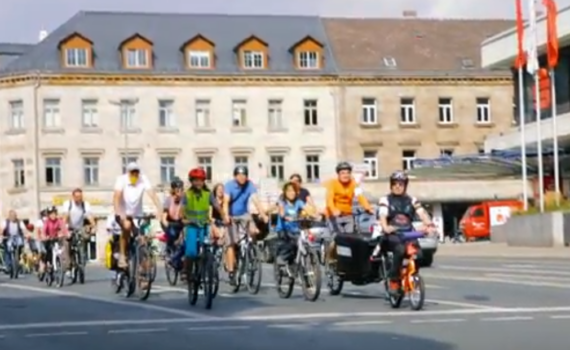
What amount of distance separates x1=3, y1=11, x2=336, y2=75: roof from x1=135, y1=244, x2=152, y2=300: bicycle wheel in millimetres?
55750

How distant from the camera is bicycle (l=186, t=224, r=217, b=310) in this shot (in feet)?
57.8

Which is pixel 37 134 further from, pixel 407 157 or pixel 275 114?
pixel 407 157

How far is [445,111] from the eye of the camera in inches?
3066

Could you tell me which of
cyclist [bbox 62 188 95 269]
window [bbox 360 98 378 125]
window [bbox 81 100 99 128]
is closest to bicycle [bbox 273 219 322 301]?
cyclist [bbox 62 188 95 269]

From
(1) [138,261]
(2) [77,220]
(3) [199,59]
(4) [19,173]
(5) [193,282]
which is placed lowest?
(5) [193,282]

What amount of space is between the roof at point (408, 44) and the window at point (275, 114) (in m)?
4.11

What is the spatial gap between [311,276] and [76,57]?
57964mm

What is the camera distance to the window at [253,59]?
76625mm

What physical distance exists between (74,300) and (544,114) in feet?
154

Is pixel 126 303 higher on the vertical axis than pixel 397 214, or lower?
lower

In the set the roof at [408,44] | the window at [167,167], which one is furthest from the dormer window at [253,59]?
the window at [167,167]

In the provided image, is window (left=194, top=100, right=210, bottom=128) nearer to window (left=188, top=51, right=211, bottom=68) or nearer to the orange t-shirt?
window (left=188, top=51, right=211, bottom=68)

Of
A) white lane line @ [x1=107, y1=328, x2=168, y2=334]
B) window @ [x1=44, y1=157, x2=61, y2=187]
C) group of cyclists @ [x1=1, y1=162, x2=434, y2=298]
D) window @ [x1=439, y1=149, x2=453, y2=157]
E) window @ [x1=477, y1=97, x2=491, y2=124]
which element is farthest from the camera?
window @ [x1=477, y1=97, x2=491, y2=124]

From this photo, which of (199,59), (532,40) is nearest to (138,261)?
(532,40)
